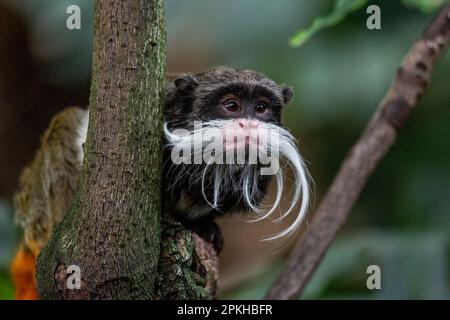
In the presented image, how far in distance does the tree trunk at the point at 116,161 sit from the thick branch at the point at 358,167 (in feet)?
2.65

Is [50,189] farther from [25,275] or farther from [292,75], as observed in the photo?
[292,75]

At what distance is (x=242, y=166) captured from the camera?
237cm

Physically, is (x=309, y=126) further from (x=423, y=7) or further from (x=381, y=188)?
(x=423, y=7)

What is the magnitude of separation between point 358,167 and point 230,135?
2.23 feet

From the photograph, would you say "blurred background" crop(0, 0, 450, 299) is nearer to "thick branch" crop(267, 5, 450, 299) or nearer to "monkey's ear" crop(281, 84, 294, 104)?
"thick branch" crop(267, 5, 450, 299)

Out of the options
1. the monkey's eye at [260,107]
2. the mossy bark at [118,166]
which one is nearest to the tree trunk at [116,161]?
the mossy bark at [118,166]

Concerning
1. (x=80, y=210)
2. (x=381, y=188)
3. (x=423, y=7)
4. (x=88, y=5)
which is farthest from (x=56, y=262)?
(x=381, y=188)

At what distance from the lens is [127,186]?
208cm

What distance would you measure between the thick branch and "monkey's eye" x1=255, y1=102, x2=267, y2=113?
0.46m

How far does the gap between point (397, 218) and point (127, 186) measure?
92.2 inches

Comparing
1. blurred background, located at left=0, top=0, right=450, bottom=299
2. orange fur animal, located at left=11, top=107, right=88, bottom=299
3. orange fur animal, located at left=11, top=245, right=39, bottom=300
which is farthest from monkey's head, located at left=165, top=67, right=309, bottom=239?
blurred background, located at left=0, top=0, right=450, bottom=299

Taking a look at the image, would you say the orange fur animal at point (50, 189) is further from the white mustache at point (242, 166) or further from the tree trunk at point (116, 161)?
the tree trunk at point (116, 161)

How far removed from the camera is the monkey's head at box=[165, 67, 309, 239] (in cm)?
230

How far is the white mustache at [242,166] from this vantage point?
2.31 m
